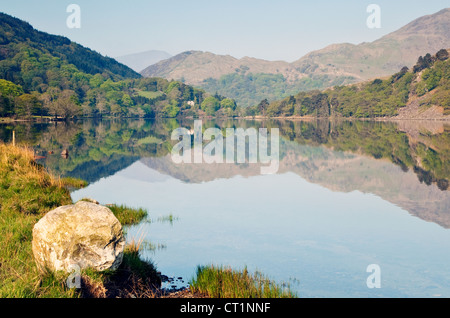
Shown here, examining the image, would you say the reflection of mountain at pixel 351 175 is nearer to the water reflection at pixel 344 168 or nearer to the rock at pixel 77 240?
the water reflection at pixel 344 168

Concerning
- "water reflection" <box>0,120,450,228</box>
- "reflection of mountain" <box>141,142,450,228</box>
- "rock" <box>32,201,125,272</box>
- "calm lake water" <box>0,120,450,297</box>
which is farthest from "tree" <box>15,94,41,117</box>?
"rock" <box>32,201,125,272</box>

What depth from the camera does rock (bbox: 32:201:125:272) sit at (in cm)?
1175

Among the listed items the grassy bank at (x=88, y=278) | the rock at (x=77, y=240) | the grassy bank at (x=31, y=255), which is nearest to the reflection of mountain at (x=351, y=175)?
the grassy bank at (x=88, y=278)

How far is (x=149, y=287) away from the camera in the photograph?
42.6 ft

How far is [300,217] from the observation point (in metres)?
24.5

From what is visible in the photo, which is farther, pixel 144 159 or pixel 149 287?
pixel 144 159

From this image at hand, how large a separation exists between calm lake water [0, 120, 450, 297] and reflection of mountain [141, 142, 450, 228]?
0.12m

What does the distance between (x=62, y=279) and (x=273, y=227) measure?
13046mm

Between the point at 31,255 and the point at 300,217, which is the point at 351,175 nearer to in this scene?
the point at 300,217

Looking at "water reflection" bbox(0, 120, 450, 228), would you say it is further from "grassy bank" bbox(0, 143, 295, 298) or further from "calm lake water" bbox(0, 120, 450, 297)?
"grassy bank" bbox(0, 143, 295, 298)
